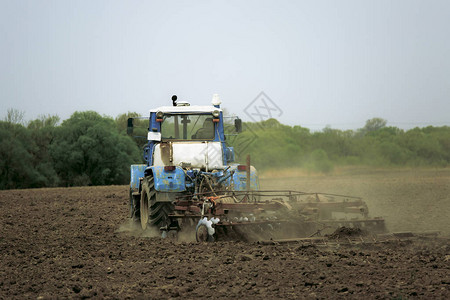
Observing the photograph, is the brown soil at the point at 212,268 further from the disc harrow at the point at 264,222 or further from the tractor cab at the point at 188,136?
the tractor cab at the point at 188,136

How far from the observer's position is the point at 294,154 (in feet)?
92.0

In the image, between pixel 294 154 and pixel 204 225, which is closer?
pixel 204 225

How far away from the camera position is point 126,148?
1809 inches

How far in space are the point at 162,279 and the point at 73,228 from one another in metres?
7.12

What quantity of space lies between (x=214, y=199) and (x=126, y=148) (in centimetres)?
3703

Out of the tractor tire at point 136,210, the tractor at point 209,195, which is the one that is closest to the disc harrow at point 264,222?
the tractor at point 209,195

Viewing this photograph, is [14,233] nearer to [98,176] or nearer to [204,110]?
[204,110]

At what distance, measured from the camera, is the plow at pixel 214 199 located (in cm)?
927

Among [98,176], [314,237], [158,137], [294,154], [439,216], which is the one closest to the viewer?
[314,237]

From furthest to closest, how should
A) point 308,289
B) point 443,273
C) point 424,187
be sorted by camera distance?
point 424,187
point 443,273
point 308,289

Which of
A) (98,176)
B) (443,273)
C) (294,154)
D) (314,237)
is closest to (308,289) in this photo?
(443,273)

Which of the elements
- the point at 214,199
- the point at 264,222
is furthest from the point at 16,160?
the point at 264,222

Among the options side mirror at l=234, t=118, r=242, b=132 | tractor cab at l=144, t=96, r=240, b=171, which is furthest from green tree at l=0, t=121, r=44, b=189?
side mirror at l=234, t=118, r=242, b=132

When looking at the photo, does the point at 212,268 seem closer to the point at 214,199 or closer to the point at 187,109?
the point at 214,199
